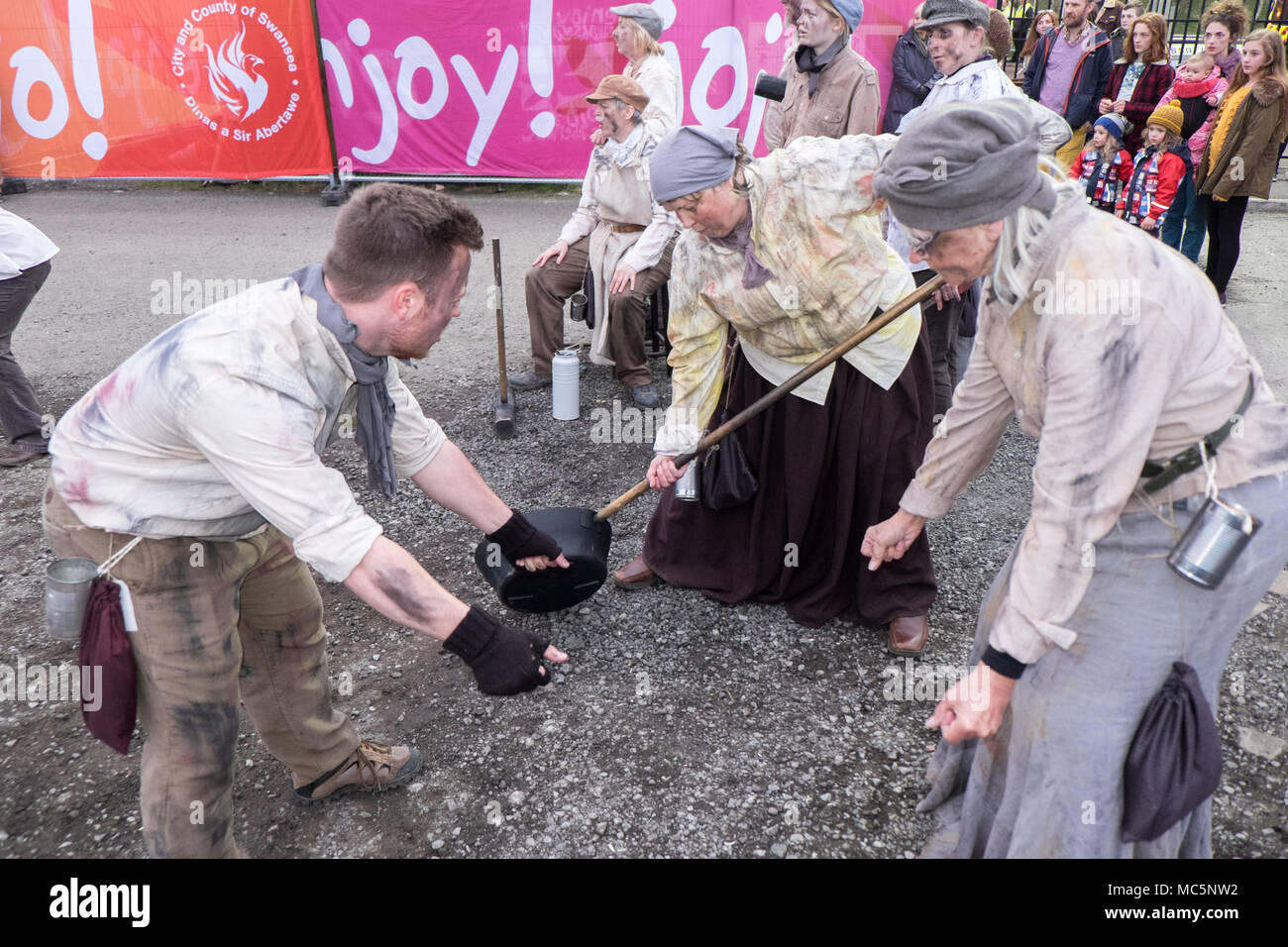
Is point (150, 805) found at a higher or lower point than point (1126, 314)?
lower

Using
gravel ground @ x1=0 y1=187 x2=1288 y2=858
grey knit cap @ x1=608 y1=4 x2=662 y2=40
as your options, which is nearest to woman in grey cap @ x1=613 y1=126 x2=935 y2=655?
gravel ground @ x1=0 y1=187 x2=1288 y2=858

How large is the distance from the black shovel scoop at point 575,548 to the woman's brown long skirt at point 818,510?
0.19 metres

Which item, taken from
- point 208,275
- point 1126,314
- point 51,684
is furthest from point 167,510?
point 208,275

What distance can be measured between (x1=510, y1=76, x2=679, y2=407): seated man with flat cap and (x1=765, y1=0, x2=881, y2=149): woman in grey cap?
0.94m

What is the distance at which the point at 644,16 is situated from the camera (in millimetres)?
5566

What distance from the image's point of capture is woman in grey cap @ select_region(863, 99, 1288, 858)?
1.53 meters

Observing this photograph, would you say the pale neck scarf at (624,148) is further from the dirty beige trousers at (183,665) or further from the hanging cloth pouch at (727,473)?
the dirty beige trousers at (183,665)

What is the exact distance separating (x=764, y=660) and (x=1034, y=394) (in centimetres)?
170

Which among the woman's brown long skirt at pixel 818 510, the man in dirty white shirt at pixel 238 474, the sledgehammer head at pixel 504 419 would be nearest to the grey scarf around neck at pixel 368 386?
the man in dirty white shirt at pixel 238 474

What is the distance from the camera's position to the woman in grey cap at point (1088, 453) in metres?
1.53

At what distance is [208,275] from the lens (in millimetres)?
7176

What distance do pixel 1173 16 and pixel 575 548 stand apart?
34.9ft

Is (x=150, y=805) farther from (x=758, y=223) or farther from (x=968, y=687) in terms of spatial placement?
(x=758, y=223)
